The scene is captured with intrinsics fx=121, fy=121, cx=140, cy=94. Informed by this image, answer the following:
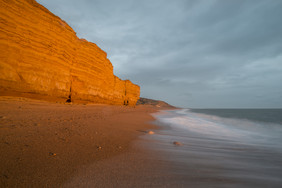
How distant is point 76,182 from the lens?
4.89 ft

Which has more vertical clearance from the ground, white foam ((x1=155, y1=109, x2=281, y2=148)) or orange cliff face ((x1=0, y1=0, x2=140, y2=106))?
Result: orange cliff face ((x1=0, y1=0, x2=140, y2=106))

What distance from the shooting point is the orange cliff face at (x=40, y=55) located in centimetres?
708

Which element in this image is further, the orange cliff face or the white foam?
the orange cliff face

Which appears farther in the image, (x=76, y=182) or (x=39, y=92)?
(x=39, y=92)

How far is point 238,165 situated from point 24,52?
37.9ft

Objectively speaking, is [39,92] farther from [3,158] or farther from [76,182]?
[76,182]

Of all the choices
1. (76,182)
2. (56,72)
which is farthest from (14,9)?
(76,182)

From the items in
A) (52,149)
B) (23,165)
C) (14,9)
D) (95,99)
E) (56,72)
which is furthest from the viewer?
(95,99)

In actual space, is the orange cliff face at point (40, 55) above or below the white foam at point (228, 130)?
above

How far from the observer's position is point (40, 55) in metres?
8.62

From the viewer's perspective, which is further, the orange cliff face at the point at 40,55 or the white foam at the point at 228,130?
the orange cliff face at the point at 40,55

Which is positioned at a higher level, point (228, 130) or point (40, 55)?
point (40, 55)

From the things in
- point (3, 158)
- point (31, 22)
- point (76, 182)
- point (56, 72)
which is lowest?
point (76, 182)

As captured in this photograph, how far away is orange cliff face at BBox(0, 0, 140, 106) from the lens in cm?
708
